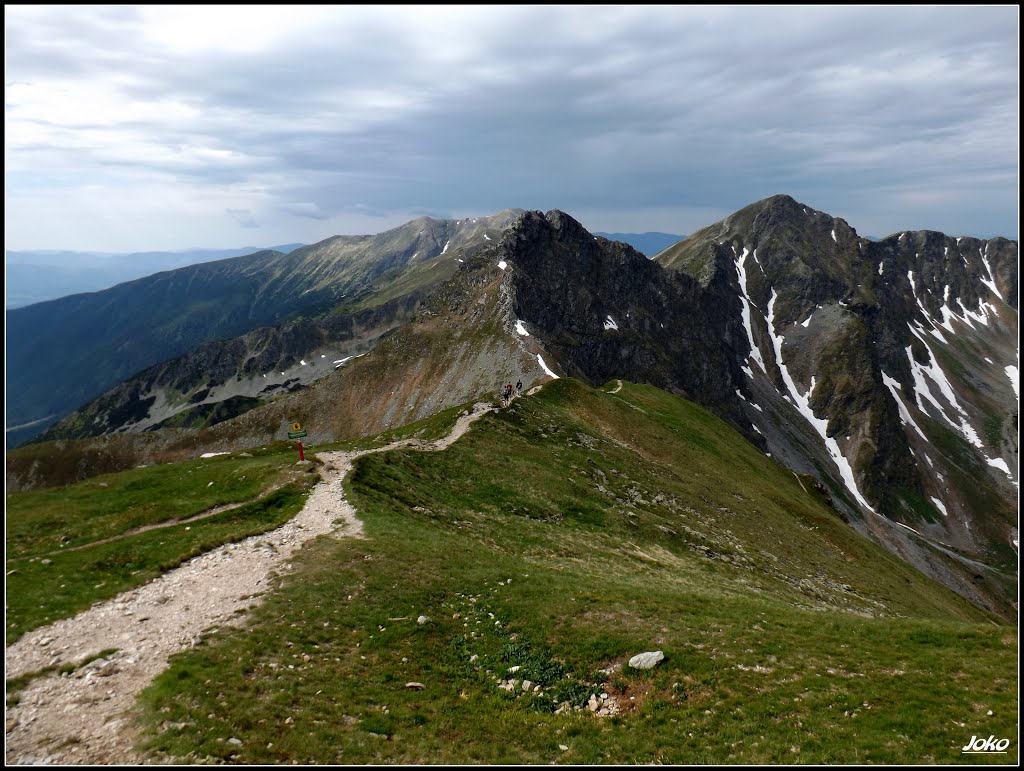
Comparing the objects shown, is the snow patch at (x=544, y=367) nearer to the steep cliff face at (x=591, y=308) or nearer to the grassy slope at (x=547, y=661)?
the steep cliff face at (x=591, y=308)

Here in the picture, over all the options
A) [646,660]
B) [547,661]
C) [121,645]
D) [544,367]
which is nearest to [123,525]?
[121,645]

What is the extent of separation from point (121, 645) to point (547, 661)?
1575 cm

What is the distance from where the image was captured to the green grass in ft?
72.7

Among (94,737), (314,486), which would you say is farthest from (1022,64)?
(314,486)

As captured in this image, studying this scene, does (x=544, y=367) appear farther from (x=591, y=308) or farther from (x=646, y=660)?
(x=646, y=660)

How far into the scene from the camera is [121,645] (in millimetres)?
18297

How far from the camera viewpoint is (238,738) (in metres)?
14.0

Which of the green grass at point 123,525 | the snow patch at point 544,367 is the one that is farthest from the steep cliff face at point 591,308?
the green grass at point 123,525

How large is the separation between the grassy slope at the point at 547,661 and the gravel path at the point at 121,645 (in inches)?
42.6

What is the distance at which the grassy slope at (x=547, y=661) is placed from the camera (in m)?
14.6

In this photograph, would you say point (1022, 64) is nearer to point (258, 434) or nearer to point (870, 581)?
point (870, 581)

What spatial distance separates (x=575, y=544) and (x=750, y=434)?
173020 millimetres

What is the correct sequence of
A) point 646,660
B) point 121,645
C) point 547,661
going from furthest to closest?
point 547,661 → point 646,660 → point 121,645

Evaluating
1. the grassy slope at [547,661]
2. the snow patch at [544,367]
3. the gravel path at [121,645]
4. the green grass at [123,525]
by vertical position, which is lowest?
the grassy slope at [547,661]
